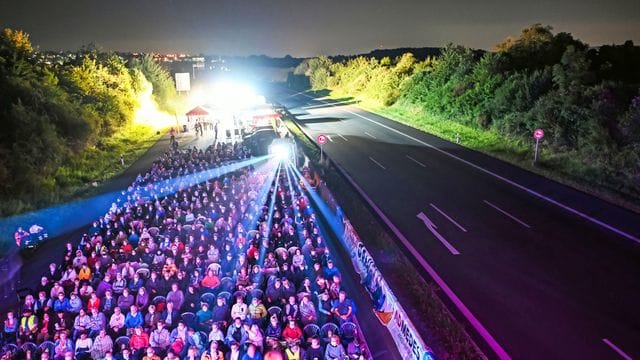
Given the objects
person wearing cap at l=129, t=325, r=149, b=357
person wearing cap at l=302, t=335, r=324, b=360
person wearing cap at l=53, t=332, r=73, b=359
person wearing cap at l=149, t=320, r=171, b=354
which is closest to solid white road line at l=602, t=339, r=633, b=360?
person wearing cap at l=302, t=335, r=324, b=360

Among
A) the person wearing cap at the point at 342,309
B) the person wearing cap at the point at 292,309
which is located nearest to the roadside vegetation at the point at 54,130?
the person wearing cap at the point at 292,309

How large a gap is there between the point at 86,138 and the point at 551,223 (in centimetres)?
2578

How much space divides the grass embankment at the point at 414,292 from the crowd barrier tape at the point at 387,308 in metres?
0.83

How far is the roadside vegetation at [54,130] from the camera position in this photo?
19.9 m

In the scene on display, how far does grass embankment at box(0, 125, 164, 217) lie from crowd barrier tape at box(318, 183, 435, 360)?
14780 mm

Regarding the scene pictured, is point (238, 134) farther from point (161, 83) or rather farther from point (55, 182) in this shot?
point (161, 83)

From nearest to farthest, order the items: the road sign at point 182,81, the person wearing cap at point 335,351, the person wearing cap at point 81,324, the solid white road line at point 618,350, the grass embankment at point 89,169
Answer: the person wearing cap at point 335,351
the solid white road line at point 618,350
the person wearing cap at point 81,324
the grass embankment at point 89,169
the road sign at point 182,81

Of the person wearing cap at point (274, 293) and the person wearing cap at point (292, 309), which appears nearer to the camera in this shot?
the person wearing cap at point (292, 309)

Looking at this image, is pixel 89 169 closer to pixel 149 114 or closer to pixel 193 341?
pixel 193 341

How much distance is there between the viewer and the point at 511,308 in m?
10.3

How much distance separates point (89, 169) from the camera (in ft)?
86.3

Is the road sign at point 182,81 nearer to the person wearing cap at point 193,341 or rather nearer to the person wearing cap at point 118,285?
the person wearing cap at point 118,285

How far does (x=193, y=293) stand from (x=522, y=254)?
9460 mm

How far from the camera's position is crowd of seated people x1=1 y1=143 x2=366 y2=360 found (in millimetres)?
8219
